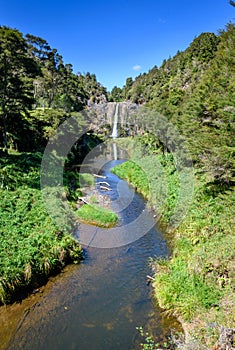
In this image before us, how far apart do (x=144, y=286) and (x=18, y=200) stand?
30.4 ft

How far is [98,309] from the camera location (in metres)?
9.54

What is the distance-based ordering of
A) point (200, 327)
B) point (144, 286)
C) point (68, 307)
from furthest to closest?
point (144, 286)
point (68, 307)
point (200, 327)

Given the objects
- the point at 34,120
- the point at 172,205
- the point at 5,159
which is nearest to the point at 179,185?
the point at 172,205

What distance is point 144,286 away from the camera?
35.4 feet

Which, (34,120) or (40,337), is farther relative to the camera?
(34,120)

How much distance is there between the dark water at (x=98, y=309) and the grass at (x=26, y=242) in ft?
2.91

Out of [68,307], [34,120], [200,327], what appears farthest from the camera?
[34,120]

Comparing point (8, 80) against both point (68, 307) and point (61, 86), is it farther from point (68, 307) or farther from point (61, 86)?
point (61, 86)

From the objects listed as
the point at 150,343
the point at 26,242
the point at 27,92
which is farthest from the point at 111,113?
the point at 150,343

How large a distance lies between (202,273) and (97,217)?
8.96 meters

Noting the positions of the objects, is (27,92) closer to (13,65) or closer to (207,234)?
(13,65)

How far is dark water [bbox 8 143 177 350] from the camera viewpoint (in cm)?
815

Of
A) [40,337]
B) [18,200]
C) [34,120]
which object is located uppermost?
[34,120]

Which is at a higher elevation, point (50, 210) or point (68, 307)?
point (50, 210)
